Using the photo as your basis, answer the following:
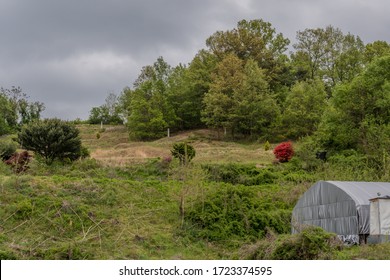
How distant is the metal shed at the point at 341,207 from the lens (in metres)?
18.2

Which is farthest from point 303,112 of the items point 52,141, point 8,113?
point 8,113

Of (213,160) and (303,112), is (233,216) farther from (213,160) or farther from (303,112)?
(303,112)

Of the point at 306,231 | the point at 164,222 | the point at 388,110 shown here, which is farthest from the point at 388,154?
the point at 306,231

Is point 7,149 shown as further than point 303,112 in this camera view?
No

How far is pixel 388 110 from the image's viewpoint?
109 ft

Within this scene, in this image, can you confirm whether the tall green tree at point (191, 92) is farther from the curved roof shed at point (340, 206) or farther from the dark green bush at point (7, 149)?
the curved roof shed at point (340, 206)

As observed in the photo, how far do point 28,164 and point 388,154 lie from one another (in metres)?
21.0

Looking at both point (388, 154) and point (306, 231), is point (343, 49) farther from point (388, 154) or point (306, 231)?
point (306, 231)

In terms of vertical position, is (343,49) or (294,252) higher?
(343,49)

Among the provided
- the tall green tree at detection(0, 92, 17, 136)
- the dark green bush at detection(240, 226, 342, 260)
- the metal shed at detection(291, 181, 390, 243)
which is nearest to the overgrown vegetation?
the dark green bush at detection(240, 226, 342, 260)

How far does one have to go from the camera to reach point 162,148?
45.2 meters

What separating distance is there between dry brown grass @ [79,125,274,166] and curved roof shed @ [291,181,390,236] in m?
14.2

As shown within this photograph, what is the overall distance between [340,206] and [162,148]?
1072 inches

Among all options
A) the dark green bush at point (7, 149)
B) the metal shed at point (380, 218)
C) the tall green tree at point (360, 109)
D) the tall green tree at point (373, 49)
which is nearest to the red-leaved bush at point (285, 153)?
the tall green tree at point (360, 109)
